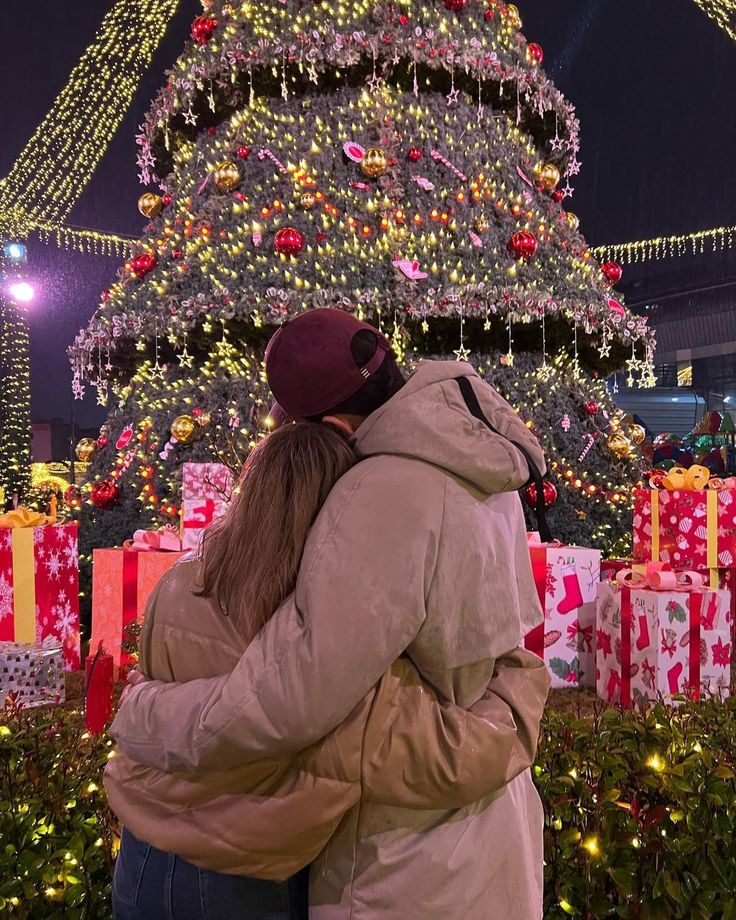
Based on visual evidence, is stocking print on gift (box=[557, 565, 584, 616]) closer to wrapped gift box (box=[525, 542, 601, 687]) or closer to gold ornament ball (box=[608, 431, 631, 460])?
wrapped gift box (box=[525, 542, 601, 687])

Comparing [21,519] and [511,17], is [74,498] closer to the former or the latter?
[21,519]

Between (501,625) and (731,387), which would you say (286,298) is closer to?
(501,625)

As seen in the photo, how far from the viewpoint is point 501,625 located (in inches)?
45.9

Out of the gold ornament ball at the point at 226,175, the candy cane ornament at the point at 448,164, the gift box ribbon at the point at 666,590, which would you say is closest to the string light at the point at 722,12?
the candy cane ornament at the point at 448,164

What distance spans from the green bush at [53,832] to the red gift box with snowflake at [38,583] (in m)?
2.53

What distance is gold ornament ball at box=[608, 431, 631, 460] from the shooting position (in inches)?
254

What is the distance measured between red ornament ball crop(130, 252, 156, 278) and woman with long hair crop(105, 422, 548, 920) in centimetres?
570

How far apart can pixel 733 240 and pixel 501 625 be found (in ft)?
60.6

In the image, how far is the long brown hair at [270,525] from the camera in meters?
1.08

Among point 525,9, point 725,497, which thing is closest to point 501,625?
point 725,497

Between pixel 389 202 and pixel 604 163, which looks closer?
pixel 389 202

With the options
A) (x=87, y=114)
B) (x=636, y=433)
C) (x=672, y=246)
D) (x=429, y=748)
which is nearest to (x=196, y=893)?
(x=429, y=748)

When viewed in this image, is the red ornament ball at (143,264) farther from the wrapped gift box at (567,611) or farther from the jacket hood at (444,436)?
the jacket hood at (444,436)

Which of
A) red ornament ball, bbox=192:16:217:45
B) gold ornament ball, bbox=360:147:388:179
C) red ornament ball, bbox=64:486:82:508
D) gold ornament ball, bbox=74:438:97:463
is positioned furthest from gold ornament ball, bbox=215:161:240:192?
red ornament ball, bbox=64:486:82:508
